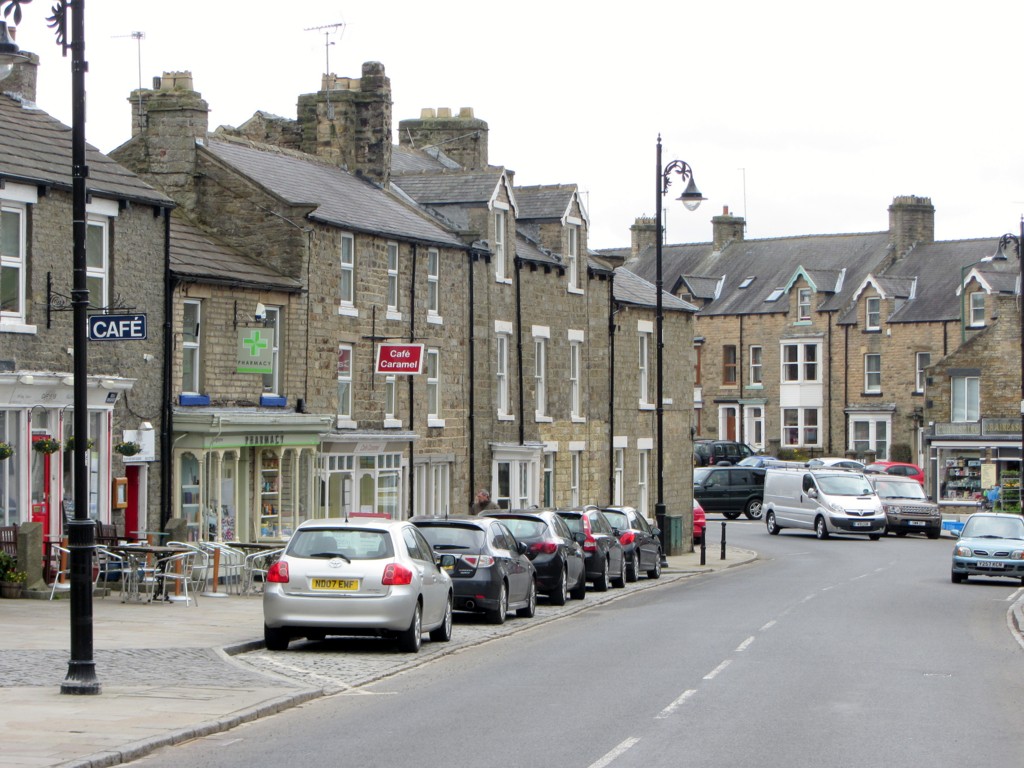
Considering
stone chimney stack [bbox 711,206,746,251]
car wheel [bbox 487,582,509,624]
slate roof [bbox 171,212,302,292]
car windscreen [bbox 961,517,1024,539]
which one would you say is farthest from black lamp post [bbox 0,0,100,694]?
stone chimney stack [bbox 711,206,746,251]

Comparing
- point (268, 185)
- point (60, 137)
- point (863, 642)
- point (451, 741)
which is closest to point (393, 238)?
point (268, 185)

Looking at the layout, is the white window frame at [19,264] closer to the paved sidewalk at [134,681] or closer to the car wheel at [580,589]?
the paved sidewalk at [134,681]

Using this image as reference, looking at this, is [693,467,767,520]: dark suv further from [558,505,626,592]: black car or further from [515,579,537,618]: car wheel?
[515,579,537,618]: car wheel

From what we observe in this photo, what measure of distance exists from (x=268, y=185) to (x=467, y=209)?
740cm

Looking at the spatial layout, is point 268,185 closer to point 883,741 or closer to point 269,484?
point 269,484

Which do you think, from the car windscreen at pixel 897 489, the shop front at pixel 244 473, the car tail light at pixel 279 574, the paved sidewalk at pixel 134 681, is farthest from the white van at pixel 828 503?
the car tail light at pixel 279 574

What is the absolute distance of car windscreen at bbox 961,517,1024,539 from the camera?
34500mm

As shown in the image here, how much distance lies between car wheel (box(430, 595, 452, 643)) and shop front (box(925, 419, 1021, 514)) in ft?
145

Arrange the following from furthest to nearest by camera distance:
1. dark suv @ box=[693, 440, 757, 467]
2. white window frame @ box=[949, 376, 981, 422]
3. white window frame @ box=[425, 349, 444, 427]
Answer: dark suv @ box=[693, 440, 757, 467] < white window frame @ box=[949, 376, 981, 422] < white window frame @ box=[425, 349, 444, 427]

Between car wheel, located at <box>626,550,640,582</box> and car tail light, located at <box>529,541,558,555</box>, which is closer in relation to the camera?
car tail light, located at <box>529,541,558,555</box>

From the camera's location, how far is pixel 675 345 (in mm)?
50688

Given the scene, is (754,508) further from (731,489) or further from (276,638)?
(276,638)

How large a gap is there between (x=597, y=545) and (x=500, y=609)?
807 cm

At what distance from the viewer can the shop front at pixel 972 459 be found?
61250 mm
